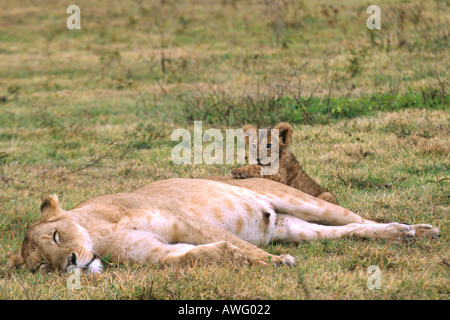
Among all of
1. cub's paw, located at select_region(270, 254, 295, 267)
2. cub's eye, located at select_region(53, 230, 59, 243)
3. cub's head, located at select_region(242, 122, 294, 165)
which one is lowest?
cub's paw, located at select_region(270, 254, 295, 267)

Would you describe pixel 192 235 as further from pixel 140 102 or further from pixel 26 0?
pixel 26 0

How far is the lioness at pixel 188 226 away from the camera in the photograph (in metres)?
4.13

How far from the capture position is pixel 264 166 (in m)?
6.70

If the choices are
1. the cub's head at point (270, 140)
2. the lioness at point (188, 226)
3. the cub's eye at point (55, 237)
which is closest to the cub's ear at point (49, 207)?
the lioness at point (188, 226)

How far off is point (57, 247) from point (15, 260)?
1.80 ft

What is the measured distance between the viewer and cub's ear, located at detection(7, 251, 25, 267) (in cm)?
438

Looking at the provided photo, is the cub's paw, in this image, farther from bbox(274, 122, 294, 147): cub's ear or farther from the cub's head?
bbox(274, 122, 294, 147): cub's ear

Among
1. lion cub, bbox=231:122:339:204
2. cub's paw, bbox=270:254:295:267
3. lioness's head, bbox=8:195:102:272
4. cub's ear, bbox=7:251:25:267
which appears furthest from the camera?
lion cub, bbox=231:122:339:204

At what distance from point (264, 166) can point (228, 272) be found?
2929mm

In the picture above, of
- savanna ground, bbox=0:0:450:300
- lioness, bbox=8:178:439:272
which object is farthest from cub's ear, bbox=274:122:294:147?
lioness, bbox=8:178:439:272

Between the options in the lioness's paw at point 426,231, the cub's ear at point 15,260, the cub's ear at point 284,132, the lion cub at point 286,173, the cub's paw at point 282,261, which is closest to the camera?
the cub's paw at point 282,261

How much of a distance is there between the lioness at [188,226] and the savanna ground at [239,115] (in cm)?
14

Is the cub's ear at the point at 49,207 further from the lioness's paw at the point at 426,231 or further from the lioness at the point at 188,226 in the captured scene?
the lioness's paw at the point at 426,231

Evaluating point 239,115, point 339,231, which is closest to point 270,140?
point 339,231
